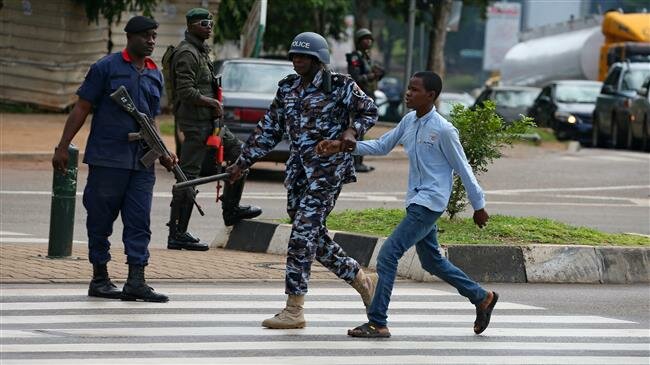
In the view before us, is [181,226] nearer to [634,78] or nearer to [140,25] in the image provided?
[140,25]

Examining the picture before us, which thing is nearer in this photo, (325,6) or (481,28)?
(325,6)

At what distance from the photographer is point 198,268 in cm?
1188

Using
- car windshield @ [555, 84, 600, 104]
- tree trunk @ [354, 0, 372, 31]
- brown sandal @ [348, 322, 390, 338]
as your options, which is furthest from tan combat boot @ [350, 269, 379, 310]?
tree trunk @ [354, 0, 372, 31]

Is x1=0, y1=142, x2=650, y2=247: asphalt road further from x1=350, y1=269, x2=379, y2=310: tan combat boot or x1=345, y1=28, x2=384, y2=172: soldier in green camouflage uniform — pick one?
x1=350, y1=269, x2=379, y2=310: tan combat boot

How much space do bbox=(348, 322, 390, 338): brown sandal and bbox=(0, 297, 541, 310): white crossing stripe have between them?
3.44ft

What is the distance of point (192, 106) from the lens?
1304cm

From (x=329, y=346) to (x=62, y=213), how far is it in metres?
3.65

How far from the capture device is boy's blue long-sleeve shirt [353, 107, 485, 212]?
9.39 m

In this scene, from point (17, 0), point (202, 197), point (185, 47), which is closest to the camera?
point (185, 47)

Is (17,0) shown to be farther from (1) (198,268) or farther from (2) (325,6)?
(1) (198,268)

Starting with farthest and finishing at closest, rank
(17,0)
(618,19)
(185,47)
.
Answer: (618,19)
(17,0)
(185,47)

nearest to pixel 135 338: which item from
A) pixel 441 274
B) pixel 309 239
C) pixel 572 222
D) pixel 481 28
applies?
pixel 309 239

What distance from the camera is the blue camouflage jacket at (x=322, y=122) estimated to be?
373 inches

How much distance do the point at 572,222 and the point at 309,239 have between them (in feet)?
26.2
